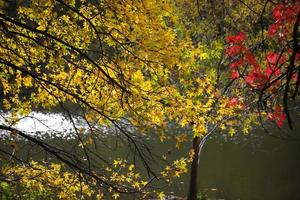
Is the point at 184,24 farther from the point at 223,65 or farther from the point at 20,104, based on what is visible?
the point at 20,104

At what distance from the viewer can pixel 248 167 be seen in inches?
696

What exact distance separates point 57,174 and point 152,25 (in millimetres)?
2811

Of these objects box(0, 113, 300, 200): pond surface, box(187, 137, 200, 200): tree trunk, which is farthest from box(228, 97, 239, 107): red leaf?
box(0, 113, 300, 200): pond surface

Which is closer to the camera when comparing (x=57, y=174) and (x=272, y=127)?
(x=57, y=174)

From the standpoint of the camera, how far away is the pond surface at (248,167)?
14.4m

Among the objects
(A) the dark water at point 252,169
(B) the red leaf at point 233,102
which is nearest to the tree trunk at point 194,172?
(A) the dark water at point 252,169

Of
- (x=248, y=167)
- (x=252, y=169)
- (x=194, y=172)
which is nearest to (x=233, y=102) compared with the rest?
(x=194, y=172)

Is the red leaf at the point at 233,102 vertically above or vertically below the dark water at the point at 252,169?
below

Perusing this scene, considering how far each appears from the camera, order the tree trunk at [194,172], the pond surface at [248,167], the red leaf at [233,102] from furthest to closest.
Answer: the pond surface at [248,167]
the tree trunk at [194,172]
the red leaf at [233,102]

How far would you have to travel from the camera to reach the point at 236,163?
60.2ft

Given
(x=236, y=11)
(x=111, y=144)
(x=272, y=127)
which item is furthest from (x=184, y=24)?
(x=272, y=127)

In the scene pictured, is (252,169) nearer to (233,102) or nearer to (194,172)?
(194,172)

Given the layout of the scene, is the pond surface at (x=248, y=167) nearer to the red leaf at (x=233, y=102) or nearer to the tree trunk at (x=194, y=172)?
the tree trunk at (x=194, y=172)

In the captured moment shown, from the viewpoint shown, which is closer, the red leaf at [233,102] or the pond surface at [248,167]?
the red leaf at [233,102]
